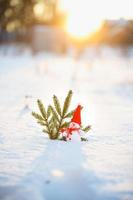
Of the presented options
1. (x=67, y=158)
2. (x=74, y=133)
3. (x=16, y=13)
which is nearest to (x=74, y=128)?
(x=74, y=133)

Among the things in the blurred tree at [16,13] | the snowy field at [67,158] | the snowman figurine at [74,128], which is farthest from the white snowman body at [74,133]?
the blurred tree at [16,13]

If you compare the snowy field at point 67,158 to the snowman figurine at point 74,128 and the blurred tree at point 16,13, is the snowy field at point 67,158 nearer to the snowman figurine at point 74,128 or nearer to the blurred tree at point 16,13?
the snowman figurine at point 74,128

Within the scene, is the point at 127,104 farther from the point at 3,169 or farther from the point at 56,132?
the point at 3,169

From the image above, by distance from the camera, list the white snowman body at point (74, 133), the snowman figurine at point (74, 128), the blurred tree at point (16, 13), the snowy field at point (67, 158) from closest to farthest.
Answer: the snowy field at point (67, 158), the snowman figurine at point (74, 128), the white snowman body at point (74, 133), the blurred tree at point (16, 13)

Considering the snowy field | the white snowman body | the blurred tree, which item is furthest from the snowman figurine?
the blurred tree

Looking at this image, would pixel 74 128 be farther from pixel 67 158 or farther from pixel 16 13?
pixel 16 13

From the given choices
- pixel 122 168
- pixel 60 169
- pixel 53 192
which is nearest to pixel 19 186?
pixel 53 192

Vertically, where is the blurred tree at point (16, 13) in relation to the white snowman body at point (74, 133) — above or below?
above

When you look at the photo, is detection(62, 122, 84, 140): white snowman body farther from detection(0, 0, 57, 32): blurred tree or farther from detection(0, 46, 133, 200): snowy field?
detection(0, 0, 57, 32): blurred tree
